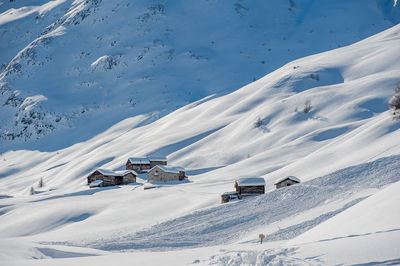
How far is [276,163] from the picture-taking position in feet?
174

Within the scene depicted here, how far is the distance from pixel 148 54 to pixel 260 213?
135022 mm

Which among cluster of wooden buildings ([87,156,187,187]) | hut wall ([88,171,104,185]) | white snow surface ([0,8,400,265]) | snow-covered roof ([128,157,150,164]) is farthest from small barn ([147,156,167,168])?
hut wall ([88,171,104,185])

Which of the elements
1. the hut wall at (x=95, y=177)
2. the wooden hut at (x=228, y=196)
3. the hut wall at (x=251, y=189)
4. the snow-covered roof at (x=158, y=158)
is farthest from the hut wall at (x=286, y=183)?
the hut wall at (x=95, y=177)

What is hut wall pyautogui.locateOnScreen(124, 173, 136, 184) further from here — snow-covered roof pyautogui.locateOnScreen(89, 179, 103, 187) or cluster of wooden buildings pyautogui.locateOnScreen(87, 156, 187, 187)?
snow-covered roof pyautogui.locateOnScreen(89, 179, 103, 187)

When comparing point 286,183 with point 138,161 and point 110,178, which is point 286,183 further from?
point 138,161

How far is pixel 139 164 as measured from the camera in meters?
72.2

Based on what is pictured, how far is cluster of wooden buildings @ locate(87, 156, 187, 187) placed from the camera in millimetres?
61281

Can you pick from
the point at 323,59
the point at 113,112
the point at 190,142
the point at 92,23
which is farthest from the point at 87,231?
the point at 92,23

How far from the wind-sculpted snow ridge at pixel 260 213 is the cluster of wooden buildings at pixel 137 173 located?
28441mm

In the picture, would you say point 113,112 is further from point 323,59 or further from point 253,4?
point 253,4

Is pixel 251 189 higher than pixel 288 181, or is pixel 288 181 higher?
pixel 288 181

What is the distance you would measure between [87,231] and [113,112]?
98.0 m

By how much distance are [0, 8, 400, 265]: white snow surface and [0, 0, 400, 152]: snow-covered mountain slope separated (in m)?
20.4

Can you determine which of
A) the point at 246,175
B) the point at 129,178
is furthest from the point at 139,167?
the point at 246,175
